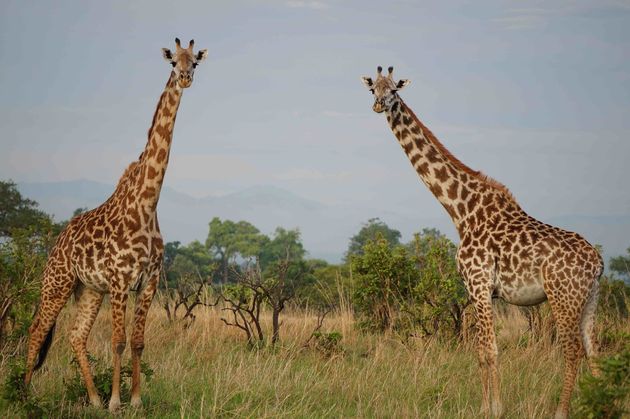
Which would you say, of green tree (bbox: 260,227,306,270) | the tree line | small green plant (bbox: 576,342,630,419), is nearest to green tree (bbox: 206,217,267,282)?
green tree (bbox: 260,227,306,270)

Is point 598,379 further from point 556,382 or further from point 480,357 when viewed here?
point 556,382

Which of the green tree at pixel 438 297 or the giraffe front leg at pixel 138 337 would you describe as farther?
the green tree at pixel 438 297

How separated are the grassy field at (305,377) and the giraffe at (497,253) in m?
0.75

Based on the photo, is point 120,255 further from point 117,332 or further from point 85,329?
point 85,329

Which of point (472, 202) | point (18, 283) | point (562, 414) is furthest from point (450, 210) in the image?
point (18, 283)

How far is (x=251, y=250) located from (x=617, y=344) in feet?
143

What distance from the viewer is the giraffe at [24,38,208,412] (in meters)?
8.77

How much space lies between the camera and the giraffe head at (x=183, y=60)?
877 centimetres

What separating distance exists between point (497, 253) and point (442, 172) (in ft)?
4.37

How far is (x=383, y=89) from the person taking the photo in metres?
9.88

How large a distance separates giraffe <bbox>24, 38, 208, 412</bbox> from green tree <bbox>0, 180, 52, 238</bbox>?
23.1 metres

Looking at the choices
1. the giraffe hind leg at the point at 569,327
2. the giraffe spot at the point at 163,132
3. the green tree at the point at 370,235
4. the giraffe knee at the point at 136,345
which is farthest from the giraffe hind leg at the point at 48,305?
the green tree at the point at 370,235

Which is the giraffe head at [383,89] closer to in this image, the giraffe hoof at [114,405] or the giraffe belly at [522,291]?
the giraffe belly at [522,291]

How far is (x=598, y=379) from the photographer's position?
7.12 metres
